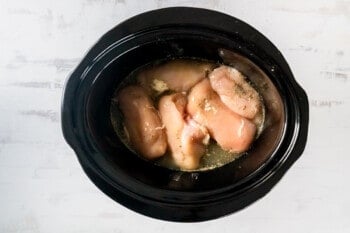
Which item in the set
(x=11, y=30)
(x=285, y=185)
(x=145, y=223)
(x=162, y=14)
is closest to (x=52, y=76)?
(x=11, y=30)

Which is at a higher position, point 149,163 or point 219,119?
point 219,119

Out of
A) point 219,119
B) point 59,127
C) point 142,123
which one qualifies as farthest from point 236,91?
point 59,127

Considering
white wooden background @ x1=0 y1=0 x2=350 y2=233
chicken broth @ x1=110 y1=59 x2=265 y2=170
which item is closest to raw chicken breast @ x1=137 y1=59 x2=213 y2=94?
chicken broth @ x1=110 y1=59 x2=265 y2=170

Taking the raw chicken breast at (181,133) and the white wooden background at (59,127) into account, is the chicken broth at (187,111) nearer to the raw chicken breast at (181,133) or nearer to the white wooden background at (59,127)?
the raw chicken breast at (181,133)

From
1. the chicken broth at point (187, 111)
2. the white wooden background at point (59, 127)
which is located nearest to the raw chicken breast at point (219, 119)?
the chicken broth at point (187, 111)

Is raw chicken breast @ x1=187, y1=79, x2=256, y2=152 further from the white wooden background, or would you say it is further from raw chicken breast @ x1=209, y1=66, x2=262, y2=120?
the white wooden background

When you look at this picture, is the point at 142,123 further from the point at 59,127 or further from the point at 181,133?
the point at 59,127

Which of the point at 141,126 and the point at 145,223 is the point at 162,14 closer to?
the point at 141,126

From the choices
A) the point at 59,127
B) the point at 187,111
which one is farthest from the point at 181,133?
the point at 59,127
